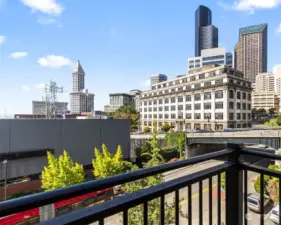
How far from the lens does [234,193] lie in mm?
2000

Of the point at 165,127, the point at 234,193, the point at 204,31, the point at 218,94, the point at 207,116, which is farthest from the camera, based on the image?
the point at 204,31

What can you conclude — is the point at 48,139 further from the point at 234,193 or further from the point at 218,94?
the point at 218,94

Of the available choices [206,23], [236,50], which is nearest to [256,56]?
[236,50]

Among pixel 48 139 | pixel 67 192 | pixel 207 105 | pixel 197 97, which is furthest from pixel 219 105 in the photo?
pixel 67 192

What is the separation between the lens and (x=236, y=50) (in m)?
154

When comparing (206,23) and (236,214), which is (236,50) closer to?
(206,23)

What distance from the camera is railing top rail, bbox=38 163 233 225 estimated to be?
36.9 inches

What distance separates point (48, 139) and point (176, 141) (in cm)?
1737

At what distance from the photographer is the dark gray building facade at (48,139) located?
1762cm

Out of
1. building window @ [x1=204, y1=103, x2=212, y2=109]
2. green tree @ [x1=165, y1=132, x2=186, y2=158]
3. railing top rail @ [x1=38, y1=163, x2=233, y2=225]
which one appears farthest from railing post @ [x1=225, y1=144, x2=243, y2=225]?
building window @ [x1=204, y1=103, x2=212, y2=109]

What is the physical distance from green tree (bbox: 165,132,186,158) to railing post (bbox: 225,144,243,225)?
27236 mm

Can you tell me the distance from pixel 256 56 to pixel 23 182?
539ft

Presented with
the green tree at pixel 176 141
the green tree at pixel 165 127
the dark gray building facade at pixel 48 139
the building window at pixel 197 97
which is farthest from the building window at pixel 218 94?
the dark gray building facade at pixel 48 139

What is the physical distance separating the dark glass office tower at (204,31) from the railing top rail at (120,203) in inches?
6226
